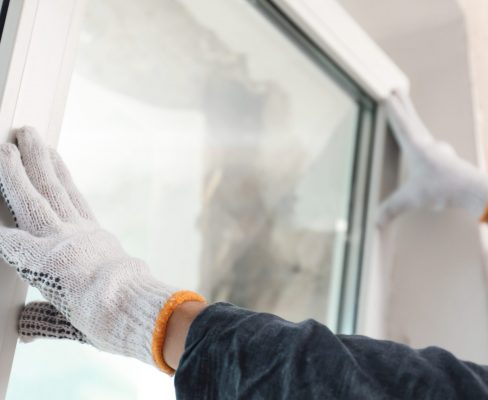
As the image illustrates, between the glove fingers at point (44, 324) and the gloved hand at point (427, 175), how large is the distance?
76 cm

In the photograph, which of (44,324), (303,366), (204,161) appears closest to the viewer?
(303,366)

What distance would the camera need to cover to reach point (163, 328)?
1.67 ft

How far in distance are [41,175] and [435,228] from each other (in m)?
0.84

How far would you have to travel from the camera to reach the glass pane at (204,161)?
741 mm

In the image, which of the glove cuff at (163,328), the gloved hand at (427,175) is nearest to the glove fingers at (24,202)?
the glove cuff at (163,328)

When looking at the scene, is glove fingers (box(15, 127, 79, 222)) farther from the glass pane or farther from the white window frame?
the glass pane

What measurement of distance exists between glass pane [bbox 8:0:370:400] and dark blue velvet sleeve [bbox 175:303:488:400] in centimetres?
26

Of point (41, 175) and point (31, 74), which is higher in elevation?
point (31, 74)

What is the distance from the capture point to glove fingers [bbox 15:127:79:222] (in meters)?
0.57

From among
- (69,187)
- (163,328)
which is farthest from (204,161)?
(163,328)

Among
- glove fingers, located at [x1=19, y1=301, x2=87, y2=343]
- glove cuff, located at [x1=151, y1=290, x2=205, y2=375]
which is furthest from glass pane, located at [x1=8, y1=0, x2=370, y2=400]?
glove cuff, located at [x1=151, y1=290, x2=205, y2=375]

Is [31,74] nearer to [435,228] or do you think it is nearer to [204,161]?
[204,161]

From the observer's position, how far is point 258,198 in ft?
3.40

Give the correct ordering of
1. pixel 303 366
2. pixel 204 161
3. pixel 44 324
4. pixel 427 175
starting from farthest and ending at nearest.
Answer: pixel 427 175 < pixel 204 161 < pixel 44 324 < pixel 303 366
